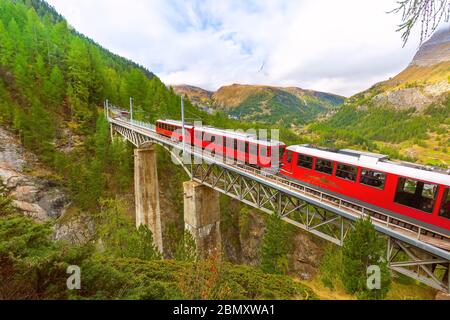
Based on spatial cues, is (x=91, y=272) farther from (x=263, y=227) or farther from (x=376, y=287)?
(x=263, y=227)

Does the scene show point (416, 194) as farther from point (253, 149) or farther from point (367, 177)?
point (253, 149)

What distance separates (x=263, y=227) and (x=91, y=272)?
122ft

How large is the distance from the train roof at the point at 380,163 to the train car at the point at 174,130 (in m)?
12.1

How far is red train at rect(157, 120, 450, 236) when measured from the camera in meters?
9.45

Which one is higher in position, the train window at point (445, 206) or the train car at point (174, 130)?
the train car at point (174, 130)

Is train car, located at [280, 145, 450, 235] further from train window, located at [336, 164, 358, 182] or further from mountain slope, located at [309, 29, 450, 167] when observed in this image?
mountain slope, located at [309, 29, 450, 167]

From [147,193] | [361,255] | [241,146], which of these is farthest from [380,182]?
[147,193]

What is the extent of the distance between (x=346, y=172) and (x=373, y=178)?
1.37 metres

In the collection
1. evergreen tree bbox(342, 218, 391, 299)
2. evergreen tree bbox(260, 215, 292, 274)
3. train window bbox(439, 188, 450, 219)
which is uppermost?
train window bbox(439, 188, 450, 219)

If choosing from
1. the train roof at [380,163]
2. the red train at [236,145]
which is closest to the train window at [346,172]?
the train roof at [380,163]

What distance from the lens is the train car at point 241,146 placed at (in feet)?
53.5

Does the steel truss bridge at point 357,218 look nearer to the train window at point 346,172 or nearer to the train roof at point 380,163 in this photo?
the train window at point 346,172

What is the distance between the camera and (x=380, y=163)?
11273 mm

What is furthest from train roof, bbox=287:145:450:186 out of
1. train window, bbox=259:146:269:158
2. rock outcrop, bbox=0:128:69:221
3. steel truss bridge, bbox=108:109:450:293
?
rock outcrop, bbox=0:128:69:221
